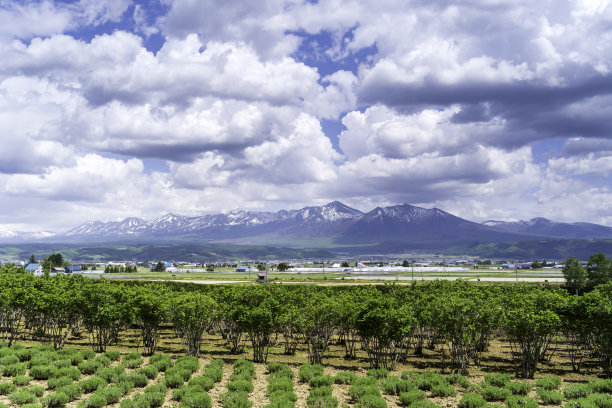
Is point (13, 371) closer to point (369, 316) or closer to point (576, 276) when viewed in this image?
point (369, 316)

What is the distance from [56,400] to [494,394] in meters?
23.9

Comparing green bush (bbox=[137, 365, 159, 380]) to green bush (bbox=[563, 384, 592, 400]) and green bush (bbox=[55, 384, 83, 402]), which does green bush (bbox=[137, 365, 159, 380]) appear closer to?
green bush (bbox=[55, 384, 83, 402])

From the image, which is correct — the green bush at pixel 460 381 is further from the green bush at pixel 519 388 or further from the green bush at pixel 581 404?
the green bush at pixel 581 404

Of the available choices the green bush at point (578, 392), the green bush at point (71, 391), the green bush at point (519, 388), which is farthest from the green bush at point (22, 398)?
the green bush at point (578, 392)

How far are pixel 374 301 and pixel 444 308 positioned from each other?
5163 mm

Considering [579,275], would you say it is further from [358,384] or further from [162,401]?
[162,401]

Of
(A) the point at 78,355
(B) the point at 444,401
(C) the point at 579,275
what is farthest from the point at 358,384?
(C) the point at 579,275

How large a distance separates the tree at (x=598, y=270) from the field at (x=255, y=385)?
51.7m

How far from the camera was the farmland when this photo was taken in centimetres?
2248

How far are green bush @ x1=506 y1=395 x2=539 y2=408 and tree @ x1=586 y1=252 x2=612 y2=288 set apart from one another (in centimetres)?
6758

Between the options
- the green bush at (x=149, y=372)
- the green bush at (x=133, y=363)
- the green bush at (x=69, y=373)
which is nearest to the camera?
the green bush at (x=69, y=373)

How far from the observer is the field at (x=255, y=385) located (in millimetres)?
21156

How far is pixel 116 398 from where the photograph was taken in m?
21.6

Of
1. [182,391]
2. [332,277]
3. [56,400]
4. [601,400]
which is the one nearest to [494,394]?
[601,400]
